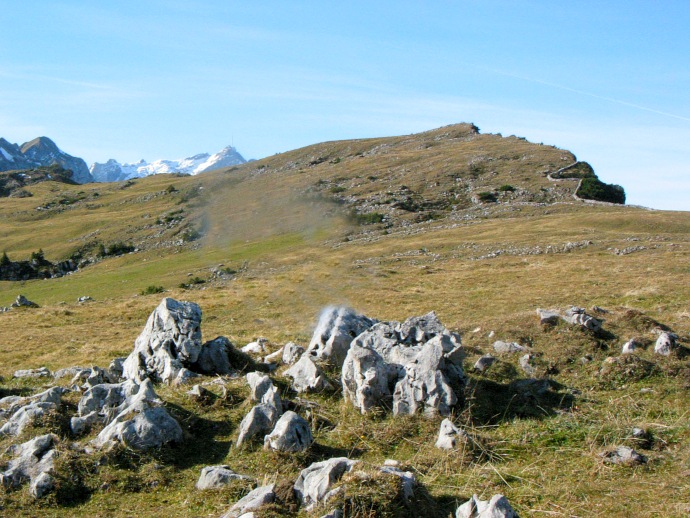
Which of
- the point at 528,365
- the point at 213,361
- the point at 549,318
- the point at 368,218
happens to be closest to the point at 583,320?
the point at 549,318

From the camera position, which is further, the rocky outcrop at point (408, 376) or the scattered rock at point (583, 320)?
the scattered rock at point (583, 320)

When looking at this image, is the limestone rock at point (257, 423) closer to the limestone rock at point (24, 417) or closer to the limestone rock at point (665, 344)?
the limestone rock at point (24, 417)

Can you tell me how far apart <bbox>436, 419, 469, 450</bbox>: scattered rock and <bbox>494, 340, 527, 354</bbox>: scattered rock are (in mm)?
6556

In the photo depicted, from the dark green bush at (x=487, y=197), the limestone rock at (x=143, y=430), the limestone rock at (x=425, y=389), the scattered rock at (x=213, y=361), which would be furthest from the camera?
the dark green bush at (x=487, y=197)

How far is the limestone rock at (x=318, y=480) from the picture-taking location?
34.5 ft

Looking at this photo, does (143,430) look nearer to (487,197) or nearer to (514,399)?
(514,399)

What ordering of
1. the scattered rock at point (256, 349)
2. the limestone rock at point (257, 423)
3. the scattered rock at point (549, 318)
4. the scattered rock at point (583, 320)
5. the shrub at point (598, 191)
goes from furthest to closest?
the shrub at point (598, 191) < the scattered rock at point (256, 349) < the scattered rock at point (549, 318) < the scattered rock at point (583, 320) < the limestone rock at point (257, 423)

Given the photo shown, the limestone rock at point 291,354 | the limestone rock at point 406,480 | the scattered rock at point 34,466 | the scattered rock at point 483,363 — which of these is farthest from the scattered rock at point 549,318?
the scattered rock at point 34,466

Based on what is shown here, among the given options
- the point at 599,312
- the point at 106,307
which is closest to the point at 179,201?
the point at 106,307

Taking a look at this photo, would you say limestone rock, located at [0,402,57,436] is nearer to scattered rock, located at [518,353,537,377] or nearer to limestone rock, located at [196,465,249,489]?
limestone rock, located at [196,465,249,489]

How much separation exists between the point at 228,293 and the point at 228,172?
307 ft

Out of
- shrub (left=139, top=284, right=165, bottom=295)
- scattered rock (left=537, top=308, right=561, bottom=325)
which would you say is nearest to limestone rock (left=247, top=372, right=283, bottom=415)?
scattered rock (left=537, top=308, right=561, bottom=325)

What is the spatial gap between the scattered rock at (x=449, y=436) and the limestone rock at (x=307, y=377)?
4486 mm

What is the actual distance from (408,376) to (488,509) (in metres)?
6.00
